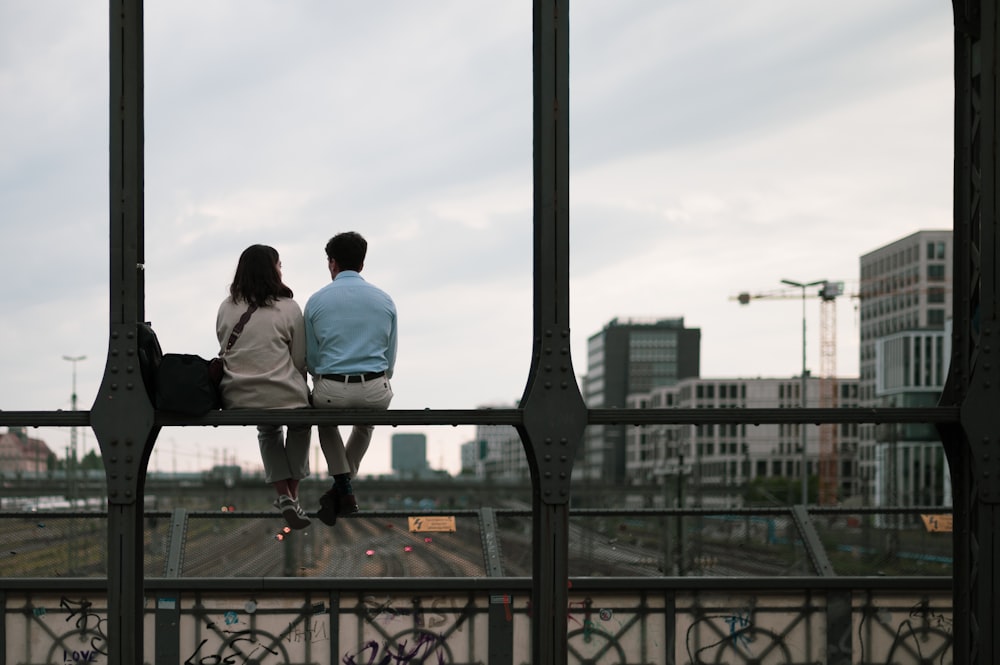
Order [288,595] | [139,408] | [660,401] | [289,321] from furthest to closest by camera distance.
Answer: [660,401] < [288,595] < [289,321] < [139,408]

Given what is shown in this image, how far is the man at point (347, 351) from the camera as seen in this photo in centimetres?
672

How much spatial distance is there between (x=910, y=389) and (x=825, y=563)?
113 m

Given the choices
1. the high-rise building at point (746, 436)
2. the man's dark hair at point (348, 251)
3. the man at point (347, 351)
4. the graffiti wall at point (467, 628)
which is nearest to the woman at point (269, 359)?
the man at point (347, 351)

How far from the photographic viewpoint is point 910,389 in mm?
118625

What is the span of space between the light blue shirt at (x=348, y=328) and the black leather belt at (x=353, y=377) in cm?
2

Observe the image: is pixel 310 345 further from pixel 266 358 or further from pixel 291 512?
pixel 291 512

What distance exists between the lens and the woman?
668 cm

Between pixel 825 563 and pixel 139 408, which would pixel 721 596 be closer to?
pixel 825 563

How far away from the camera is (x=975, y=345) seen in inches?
268

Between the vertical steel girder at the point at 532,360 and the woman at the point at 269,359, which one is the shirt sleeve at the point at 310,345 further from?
the vertical steel girder at the point at 532,360

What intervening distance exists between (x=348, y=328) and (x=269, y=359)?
1.39 ft

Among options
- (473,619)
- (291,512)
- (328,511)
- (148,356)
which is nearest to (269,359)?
(148,356)

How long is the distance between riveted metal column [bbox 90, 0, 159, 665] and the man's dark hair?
1035 millimetres

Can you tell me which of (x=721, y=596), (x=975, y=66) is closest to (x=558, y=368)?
(x=975, y=66)
